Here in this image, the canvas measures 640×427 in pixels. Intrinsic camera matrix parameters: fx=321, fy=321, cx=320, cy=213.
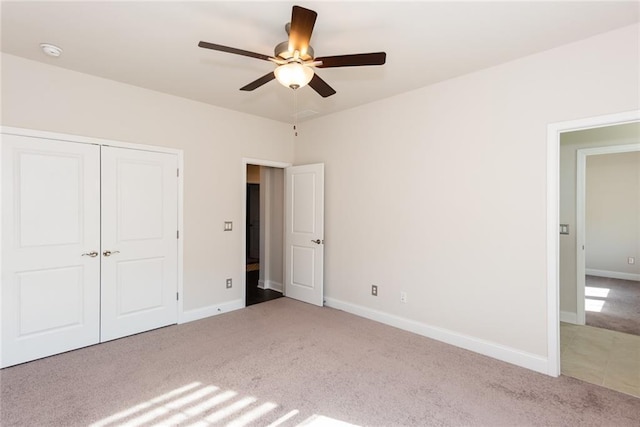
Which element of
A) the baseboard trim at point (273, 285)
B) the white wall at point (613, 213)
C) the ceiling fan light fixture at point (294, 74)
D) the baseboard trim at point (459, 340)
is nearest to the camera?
the ceiling fan light fixture at point (294, 74)

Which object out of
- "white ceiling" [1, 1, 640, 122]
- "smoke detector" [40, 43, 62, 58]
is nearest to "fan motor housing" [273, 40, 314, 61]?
"white ceiling" [1, 1, 640, 122]

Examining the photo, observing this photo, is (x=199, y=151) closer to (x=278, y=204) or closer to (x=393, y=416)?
(x=278, y=204)

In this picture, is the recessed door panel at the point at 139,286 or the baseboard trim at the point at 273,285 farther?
the baseboard trim at the point at 273,285

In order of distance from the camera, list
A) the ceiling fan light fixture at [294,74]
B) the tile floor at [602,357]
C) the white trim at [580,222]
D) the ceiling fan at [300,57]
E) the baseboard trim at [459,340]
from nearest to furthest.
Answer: the ceiling fan at [300,57], the ceiling fan light fixture at [294,74], the tile floor at [602,357], the baseboard trim at [459,340], the white trim at [580,222]

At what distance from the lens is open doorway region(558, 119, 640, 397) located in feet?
9.68

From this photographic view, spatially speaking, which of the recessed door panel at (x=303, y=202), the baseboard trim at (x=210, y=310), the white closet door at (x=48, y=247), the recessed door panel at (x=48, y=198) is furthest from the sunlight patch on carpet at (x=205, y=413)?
the recessed door panel at (x=303, y=202)

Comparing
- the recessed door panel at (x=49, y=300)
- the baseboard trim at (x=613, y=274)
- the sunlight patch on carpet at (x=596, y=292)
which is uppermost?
the recessed door panel at (x=49, y=300)

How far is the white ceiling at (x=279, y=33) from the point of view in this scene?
2.15m

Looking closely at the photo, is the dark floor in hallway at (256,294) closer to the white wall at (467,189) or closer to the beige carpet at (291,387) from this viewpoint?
the white wall at (467,189)

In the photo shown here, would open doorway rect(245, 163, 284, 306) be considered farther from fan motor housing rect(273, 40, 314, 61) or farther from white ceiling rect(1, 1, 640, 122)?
fan motor housing rect(273, 40, 314, 61)

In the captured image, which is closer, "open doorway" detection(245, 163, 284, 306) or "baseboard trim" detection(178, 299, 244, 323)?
"baseboard trim" detection(178, 299, 244, 323)

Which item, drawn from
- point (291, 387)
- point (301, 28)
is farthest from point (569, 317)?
point (301, 28)

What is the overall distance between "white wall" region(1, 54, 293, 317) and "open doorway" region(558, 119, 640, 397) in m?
3.70

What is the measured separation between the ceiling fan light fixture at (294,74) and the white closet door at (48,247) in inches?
90.3
